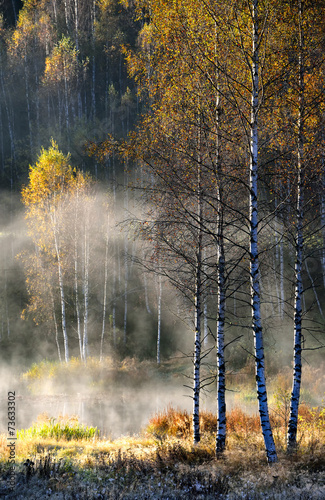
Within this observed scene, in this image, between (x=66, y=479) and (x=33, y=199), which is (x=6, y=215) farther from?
(x=66, y=479)

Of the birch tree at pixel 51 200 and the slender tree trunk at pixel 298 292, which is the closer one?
the slender tree trunk at pixel 298 292

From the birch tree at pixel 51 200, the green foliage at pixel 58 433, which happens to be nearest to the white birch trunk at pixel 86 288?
the birch tree at pixel 51 200

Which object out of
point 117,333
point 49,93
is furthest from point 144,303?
point 49,93

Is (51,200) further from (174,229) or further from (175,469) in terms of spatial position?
(175,469)

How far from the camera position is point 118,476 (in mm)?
6297

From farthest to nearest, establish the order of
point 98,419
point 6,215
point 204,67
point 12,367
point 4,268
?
point 6,215 < point 4,268 < point 12,367 < point 98,419 < point 204,67

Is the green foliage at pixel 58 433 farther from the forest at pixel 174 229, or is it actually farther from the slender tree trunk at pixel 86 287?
the slender tree trunk at pixel 86 287

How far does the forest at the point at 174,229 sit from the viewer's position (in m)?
7.02

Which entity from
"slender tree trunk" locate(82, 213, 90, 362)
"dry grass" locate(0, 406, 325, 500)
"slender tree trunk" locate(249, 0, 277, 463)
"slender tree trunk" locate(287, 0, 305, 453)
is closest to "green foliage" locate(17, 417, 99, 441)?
"dry grass" locate(0, 406, 325, 500)

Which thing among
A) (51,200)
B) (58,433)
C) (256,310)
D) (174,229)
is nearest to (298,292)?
(256,310)

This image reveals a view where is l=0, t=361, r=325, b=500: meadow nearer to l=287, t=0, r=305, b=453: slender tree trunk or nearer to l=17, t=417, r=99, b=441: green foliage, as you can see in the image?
l=287, t=0, r=305, b=453: slender tree trunk

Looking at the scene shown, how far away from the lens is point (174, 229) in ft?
29.3

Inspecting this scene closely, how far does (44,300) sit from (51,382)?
4.83 meters

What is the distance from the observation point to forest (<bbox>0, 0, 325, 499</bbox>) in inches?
276
